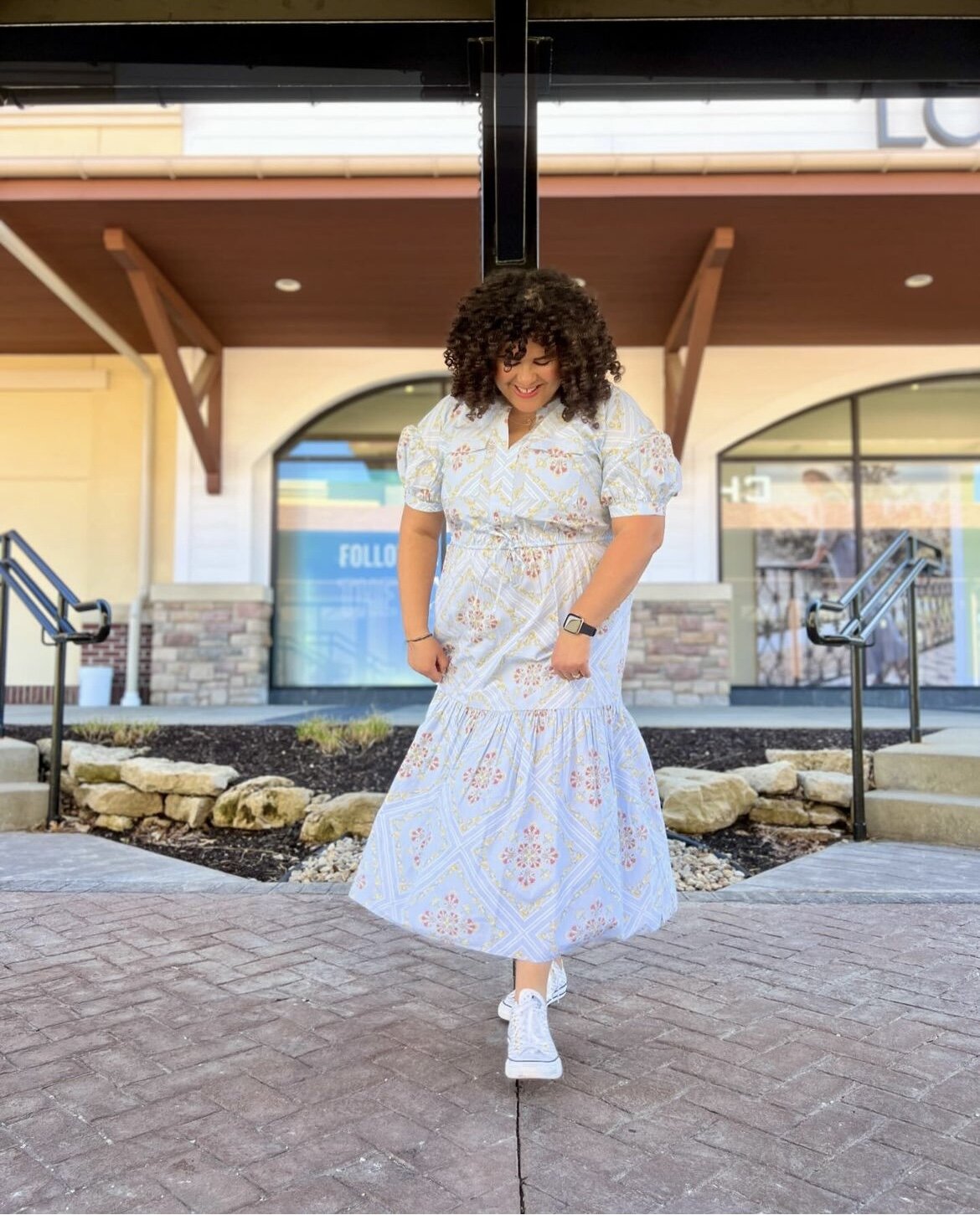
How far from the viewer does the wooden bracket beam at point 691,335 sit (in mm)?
6758

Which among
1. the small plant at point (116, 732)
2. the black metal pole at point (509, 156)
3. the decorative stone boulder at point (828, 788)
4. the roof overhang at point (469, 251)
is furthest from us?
the roof overhang at point (469, 251)

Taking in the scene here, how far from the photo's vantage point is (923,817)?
3.89 m

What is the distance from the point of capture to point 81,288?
7684 millimetres

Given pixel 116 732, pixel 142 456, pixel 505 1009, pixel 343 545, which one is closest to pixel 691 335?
pixel 343 545

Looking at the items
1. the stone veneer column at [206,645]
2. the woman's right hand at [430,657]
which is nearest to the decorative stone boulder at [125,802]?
the woman's right hand at [430,657]

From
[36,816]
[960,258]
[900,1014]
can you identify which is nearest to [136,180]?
[36,816]

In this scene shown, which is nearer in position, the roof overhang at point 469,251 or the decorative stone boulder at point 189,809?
the decorative stone boulder at point 189,809

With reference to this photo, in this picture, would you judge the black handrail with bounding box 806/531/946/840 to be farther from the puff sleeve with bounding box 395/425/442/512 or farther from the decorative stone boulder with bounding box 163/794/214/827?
the decorative stone boulder with bounding box 163/794/214/827

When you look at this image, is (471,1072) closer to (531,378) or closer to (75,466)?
(531,378)

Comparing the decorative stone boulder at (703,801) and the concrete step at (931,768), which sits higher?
the concrete step at (931,768)

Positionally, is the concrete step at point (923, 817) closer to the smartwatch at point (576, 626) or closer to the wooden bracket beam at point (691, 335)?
the smartwatch at point (576, 626)

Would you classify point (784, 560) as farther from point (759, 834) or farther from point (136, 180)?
point (136, 180)

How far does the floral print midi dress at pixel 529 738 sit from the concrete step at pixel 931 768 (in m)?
2.57

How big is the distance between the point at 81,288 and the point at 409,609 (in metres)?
7.04
